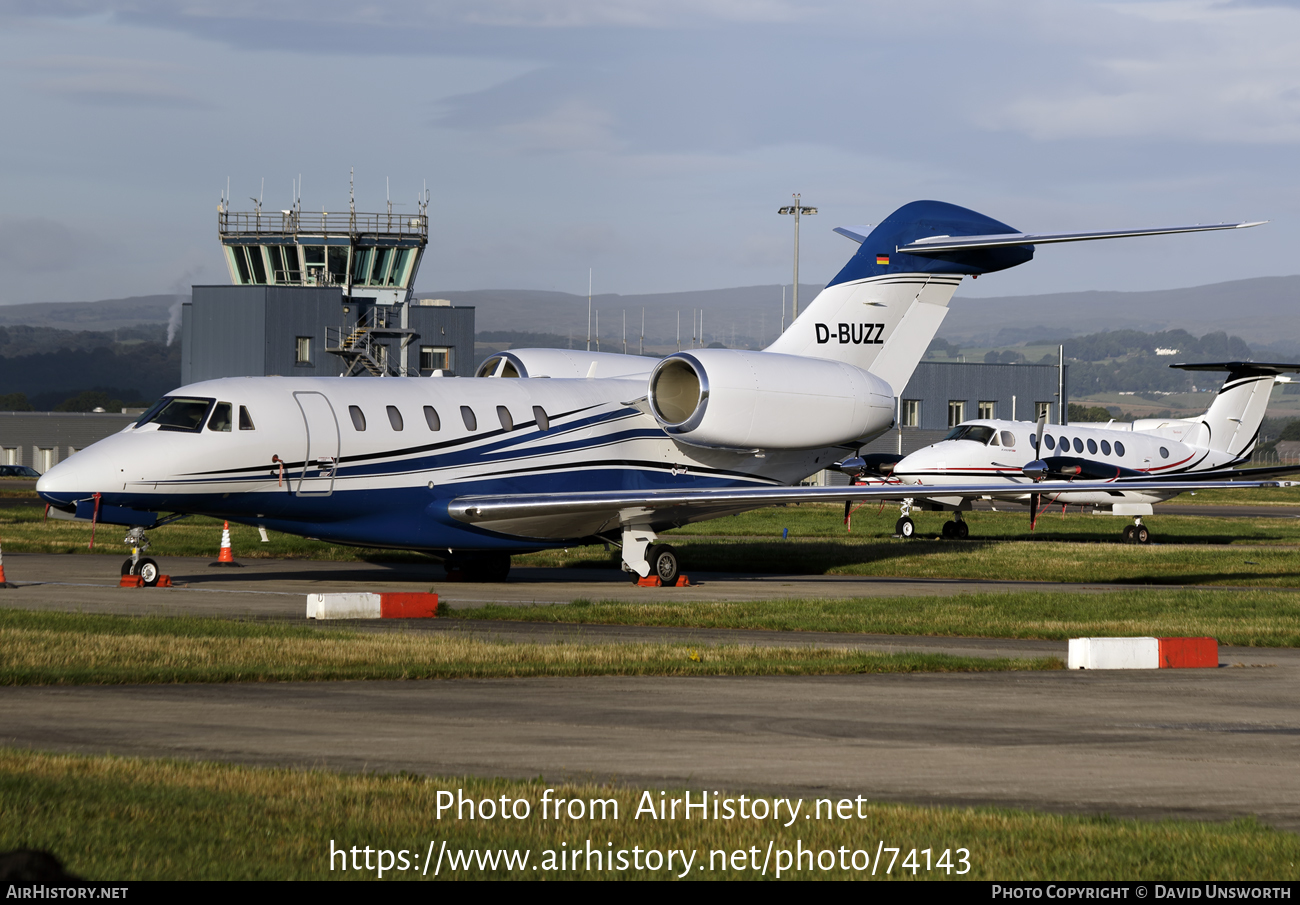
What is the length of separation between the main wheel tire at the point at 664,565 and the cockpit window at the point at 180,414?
8074mm

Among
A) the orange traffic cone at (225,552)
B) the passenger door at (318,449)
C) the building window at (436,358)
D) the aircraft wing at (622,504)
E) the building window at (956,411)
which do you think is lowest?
the orange traffic cone at (225,552)

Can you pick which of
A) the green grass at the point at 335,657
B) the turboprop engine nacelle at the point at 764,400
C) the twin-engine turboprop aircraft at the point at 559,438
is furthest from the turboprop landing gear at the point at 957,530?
the green grass at the point at 335,657

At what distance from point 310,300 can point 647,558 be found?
160 ft

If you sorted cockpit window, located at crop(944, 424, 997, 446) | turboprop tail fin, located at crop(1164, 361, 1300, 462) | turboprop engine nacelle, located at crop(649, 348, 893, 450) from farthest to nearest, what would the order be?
turboprop tail fin, located at crop(1164, 361, 1300, 462)
cockpit window, located at crop(944, 424, 997, 446)
turboprop engine nacelle, located at crop(649, 348, 893, 450)

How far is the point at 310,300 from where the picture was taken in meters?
70.8

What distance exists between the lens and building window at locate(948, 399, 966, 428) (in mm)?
94688

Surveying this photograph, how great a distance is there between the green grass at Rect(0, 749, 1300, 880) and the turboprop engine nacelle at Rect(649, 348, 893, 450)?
18361mm

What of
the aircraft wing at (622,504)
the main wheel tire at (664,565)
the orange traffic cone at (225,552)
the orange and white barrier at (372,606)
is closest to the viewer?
the orange and white barrier at (372,606)

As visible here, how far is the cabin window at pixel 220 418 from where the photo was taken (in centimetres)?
2227

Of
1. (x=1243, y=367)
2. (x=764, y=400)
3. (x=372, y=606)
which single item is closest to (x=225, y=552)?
(x=372, y=606)

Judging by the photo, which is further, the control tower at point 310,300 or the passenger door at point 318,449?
the control tower at point 310,300

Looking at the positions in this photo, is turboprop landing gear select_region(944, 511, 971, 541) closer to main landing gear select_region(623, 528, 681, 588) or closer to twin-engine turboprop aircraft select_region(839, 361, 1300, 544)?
twin-engine turboprop aircraft select_region(839, 361, 1300, 544)

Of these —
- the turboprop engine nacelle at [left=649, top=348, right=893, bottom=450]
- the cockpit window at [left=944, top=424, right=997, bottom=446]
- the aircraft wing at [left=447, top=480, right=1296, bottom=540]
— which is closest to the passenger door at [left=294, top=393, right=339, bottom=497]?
the aircraft wing at [left=447, top=480, right=1296, bottom=540]

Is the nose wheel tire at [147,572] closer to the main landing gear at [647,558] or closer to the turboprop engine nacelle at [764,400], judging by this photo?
the main landing gear at [647,558]
